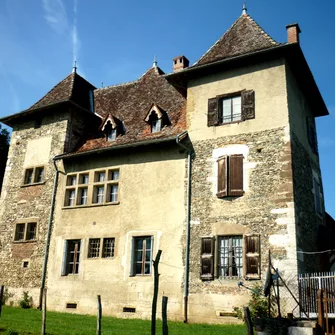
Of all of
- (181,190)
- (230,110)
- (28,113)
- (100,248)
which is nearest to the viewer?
(181,190)

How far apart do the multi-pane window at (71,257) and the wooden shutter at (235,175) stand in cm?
707

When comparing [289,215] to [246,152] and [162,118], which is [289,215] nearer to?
[246,152]

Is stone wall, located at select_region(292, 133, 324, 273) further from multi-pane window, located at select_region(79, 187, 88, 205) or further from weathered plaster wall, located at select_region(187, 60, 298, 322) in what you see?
multi-pane window, located at select_region(79, 187, 88, 205)

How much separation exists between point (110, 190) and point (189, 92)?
534 cm

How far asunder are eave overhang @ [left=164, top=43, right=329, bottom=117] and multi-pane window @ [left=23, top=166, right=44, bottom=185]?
7.63m

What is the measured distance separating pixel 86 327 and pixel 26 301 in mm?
6892

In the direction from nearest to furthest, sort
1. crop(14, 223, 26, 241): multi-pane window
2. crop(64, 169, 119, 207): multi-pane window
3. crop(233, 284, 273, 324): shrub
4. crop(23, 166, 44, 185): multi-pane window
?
1. crop(233, 284, 273, 324): shrub
2. crop(64, 169, 119, 207): multi-pane window
3. crop(14, 223, 26, 241): multi-pane window
4. crop(23, 166, 44, 185): multi-pane window

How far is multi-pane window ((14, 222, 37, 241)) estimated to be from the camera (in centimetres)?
1984

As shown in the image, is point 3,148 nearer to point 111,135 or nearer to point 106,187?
point 111,135

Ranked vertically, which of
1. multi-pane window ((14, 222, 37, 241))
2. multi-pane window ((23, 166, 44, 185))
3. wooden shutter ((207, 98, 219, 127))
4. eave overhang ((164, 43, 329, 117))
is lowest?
multi-pane window ((14, 222, 37, 241))

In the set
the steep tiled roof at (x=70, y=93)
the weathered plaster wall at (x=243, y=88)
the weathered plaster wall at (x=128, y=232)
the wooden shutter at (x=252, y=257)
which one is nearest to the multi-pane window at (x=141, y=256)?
the weathered plaster wall at (x=128, y=232)

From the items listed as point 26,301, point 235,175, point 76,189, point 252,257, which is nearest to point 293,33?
point 235,175

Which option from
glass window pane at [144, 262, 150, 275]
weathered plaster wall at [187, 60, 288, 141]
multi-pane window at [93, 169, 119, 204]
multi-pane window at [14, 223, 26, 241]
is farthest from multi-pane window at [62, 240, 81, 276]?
weathered plaster wall at [187, 60, 288, 141]

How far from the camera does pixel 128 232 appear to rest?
17188mm
